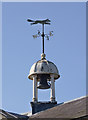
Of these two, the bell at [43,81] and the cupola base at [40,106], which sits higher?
the bell at [43,81]

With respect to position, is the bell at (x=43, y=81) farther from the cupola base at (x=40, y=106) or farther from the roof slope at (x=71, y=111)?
the roof slope at (x=71, y=111)

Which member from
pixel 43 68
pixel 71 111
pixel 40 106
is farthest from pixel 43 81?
pixel 71 111

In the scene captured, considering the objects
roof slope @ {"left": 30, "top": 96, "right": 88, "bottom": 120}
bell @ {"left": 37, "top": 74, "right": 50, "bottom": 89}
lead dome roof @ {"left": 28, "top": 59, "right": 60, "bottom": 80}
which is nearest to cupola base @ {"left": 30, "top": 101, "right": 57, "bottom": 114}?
bell @ {"left": 37, "top": 74, "right": 50, "bottom": 89}

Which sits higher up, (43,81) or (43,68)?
(43,68)

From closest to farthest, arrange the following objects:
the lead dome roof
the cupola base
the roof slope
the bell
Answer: the roof slope, the cupola base, the lead dome roof, the bell

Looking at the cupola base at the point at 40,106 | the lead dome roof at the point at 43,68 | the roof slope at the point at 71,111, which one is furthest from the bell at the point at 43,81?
A: the roof slope at the point at 71,111

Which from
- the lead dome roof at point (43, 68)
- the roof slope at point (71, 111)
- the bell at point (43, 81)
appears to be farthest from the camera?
the bell at point (43, 81)

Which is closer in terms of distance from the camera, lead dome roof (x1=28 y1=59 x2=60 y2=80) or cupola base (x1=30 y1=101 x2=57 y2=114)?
cupola base (x1=30 y1=101 x2=57 y2=114)

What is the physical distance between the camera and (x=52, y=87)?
34656 mm

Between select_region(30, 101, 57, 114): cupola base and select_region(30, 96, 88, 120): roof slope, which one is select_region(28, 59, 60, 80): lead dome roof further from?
select_region(30, 96, 88, 120): roof slope

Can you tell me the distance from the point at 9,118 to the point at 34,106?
5172mm

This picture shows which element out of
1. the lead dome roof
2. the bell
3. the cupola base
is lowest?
the cupola base

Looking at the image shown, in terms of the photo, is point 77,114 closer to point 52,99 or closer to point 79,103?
point 79,103

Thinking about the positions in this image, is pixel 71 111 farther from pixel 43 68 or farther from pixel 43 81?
pixel 43 81
